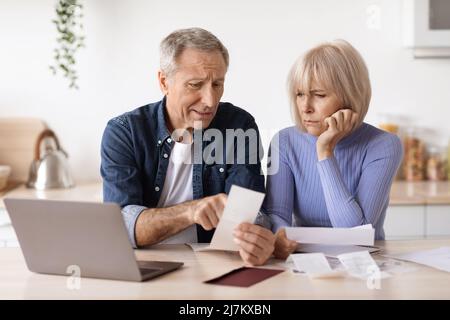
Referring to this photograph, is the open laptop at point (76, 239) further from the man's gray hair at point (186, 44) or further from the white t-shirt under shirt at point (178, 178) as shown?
the man's gray hair at point (186, 44)

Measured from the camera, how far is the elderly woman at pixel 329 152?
85.0 inches

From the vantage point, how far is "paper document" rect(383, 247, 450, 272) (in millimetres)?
1781

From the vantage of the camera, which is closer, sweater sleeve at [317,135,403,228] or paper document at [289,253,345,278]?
paper document at [289,253,345,278]

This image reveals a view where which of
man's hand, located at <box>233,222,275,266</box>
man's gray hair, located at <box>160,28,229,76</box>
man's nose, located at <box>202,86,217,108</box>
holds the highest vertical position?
man's gray hair, located at <box>160,28,229,76</box>

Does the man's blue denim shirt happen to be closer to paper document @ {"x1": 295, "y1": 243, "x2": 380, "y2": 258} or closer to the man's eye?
the man's eye

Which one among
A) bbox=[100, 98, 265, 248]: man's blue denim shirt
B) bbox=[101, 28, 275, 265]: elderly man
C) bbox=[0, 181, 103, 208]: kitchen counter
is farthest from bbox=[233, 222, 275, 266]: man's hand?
bbox=[0, 181, 103, 208]: kitchen counter

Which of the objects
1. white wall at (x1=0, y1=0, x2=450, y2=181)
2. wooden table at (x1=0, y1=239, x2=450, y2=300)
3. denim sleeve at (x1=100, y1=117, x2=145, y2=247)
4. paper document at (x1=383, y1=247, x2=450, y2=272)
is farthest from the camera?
white wall at (x1=0, y1=0, x2=450, y2=181)

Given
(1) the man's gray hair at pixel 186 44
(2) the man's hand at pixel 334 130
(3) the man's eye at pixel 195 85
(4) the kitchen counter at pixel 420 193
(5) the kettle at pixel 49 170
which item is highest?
(1) the man's gray hair at pixel 186 44

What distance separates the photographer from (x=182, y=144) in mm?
2270

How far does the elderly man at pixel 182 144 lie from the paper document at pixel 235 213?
9.8 inches

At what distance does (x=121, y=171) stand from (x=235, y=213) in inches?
20.4

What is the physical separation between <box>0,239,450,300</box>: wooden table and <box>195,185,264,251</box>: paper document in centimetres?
5

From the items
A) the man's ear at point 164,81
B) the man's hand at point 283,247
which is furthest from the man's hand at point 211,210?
the man's ear at point 164,81
